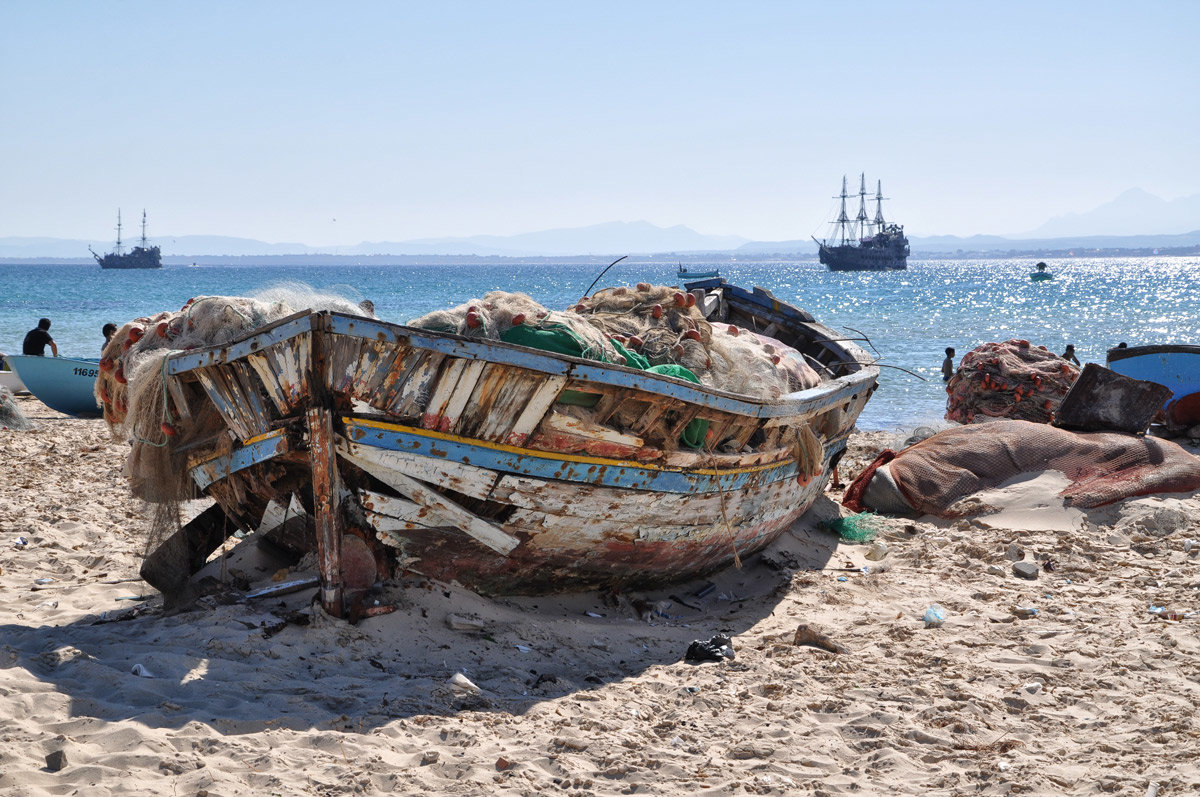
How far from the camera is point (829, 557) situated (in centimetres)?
768

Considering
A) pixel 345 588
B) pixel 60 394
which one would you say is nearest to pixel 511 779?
pixel 345 588

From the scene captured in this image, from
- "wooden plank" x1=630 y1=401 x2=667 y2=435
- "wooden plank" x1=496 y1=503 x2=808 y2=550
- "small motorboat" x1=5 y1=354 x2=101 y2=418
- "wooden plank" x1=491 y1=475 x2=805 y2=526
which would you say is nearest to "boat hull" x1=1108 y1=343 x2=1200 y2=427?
"wooden plank" x1=491 y1=475 x2=805 y2=526

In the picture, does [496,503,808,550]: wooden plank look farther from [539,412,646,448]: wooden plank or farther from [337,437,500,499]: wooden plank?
[539,412,646,448]: wooden plank

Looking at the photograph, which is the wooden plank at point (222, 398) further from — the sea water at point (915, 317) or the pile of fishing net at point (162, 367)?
the sea water at point (915, 317)

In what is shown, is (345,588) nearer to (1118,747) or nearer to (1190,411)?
(1118,747)

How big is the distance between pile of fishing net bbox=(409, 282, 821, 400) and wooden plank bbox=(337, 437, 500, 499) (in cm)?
76

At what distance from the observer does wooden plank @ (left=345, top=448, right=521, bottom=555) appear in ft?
16.1

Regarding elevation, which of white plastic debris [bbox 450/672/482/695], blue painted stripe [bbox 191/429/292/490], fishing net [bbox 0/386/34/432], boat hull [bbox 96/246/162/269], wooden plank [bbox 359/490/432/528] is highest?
boat hull [bbox 96/246/162/269]

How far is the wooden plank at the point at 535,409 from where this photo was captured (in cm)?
492

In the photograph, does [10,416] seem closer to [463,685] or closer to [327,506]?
[327,506]

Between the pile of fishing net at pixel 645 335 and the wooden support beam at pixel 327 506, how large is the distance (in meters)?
0.79

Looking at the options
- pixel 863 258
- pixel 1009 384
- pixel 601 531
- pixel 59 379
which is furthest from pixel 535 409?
pixel 863 258

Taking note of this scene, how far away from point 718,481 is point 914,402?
47.0ft

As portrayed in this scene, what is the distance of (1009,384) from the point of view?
1141 centimetres
